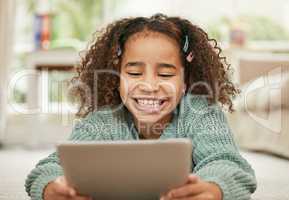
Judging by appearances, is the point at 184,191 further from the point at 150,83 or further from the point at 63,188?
the point at 150,83

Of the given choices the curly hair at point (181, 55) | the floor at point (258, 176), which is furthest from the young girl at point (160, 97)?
the floor at point (258, 176)

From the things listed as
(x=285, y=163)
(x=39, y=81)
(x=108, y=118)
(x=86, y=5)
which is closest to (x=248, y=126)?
(x=285, y=163)

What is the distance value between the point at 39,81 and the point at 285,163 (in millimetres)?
1849

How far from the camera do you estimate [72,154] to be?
861 mm

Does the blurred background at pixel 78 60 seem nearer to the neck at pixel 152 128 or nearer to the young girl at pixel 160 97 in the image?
the young girl at pixel 160 97

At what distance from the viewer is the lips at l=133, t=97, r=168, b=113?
1.24m

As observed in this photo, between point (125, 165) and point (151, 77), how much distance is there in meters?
0.38

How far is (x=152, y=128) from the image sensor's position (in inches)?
51.4

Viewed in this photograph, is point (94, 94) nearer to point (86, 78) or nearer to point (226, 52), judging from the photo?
point (86, 78)

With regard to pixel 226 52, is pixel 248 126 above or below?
below

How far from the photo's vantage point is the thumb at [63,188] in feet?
3.01

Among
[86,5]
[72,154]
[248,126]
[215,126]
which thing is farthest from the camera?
[86,5]

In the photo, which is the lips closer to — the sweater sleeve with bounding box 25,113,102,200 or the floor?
the sweater sleeve with bounding box 25,113,102,200

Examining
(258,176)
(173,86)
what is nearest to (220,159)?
(173,86)
